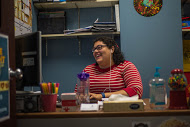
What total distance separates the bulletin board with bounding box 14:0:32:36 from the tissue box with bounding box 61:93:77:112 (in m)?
1.62

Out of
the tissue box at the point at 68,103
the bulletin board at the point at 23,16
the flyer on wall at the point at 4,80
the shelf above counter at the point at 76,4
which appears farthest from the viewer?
the shelf above counter at the point at 76,4

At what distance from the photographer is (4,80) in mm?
1064

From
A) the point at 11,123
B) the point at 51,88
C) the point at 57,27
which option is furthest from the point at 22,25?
the point at 11,123

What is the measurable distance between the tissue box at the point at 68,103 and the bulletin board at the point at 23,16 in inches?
63.6

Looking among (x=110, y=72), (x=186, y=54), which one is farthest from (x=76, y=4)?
(x=186, y=54)

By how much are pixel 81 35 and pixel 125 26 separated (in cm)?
60

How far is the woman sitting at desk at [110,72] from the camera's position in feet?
7.28

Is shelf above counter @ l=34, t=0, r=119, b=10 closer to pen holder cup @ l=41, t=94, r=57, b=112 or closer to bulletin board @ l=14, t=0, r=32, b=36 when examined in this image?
bulletin board @ l=14, t=0, r=32, b=36

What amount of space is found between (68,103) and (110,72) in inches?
44.4

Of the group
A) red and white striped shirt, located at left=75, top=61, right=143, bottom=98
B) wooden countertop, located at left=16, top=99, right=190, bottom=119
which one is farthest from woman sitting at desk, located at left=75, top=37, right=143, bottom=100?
wooden countertop, located at left=16, top=99, right=190, bottom=119

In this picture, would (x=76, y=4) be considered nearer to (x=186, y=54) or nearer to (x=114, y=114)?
(x=186, y=54)

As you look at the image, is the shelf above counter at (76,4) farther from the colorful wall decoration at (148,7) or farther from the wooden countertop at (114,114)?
the wooden countertop at (114,114)

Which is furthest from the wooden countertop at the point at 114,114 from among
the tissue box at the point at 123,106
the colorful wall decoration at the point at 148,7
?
the colorful wall decoration at the point at 148,7

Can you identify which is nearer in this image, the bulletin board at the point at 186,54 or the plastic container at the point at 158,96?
the plastic container at the point at 158,96
